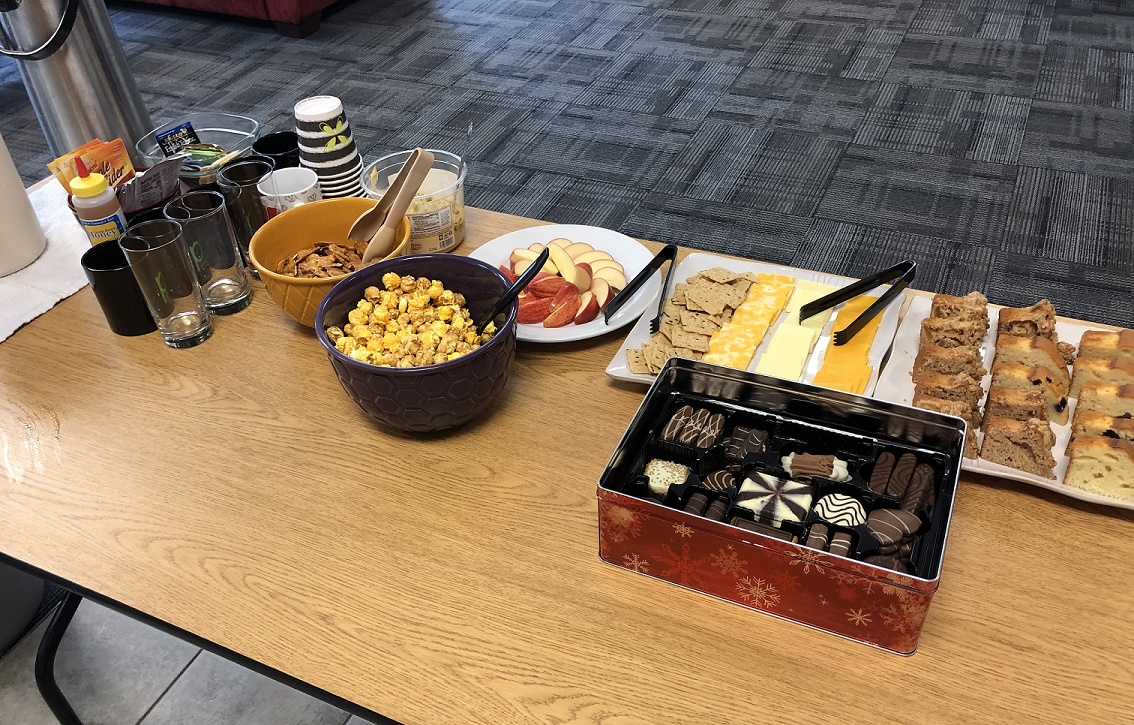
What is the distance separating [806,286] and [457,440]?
47 centimetres

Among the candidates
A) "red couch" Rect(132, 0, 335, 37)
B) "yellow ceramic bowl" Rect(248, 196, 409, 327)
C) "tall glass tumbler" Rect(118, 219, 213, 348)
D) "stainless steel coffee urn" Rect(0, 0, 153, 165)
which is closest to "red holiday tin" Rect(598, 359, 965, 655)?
"yellow ceramic bowl" Rect(248, 196, 409, 327)

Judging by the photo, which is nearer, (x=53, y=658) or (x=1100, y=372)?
(x=1100, y=372)

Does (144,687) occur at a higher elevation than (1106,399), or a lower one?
lower

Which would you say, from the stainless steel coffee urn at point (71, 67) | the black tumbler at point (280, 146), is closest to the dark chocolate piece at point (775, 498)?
the black tumbler at point (280, 146)

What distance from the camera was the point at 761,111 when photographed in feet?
10.2

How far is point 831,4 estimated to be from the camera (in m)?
3.90

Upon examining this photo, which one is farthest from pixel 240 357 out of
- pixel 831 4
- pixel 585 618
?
pixel 831 4

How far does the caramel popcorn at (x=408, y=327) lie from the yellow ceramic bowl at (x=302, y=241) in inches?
3.2

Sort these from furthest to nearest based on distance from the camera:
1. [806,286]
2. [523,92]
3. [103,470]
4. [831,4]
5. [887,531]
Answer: [831,4] → [523,92] → [806,286] → [103,470] → [887,531]

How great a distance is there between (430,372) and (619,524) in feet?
0.82

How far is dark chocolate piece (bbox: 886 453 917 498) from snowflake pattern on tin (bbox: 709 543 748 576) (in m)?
0.16

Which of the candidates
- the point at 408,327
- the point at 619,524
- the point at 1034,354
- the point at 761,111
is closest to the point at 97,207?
the point at 408,327

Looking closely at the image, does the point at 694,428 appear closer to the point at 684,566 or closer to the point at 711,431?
the point at 711,431

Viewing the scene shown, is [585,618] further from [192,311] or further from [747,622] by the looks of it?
[192,311]
